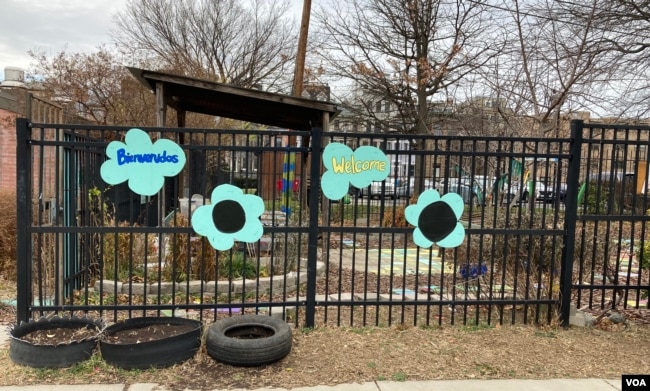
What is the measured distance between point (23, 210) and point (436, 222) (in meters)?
3.83

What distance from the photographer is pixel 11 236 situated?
6613mm

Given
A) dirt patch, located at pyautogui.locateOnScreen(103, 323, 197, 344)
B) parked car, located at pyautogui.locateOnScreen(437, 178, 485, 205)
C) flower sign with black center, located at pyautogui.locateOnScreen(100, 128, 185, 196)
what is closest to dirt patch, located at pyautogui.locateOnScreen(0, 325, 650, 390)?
dirt patch, located at pyautogui.locateOnScreen(103, 323, 197, 344)

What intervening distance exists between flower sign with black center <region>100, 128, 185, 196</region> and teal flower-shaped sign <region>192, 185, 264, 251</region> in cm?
47

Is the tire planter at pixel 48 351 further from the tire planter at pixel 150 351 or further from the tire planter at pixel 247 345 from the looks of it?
the tire planter at pixel 247 345

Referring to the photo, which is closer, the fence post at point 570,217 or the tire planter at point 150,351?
the tire planter at point 150,351

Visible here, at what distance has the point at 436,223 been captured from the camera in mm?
4820

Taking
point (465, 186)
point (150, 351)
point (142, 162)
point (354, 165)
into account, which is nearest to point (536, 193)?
point (465, 186)

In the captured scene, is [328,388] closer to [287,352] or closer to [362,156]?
[287,352]

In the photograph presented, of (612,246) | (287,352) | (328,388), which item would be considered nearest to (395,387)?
(328,388)

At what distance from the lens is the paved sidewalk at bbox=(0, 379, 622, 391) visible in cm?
344

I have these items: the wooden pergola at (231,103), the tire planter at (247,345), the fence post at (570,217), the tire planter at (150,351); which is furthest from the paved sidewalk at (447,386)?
the wooden pergola at (231,103)

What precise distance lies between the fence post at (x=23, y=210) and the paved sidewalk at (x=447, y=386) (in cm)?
107

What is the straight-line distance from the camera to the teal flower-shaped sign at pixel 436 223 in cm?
480

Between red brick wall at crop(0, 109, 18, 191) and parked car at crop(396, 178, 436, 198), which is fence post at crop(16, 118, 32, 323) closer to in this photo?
parked car at crop(396, 178, 436, 198)
